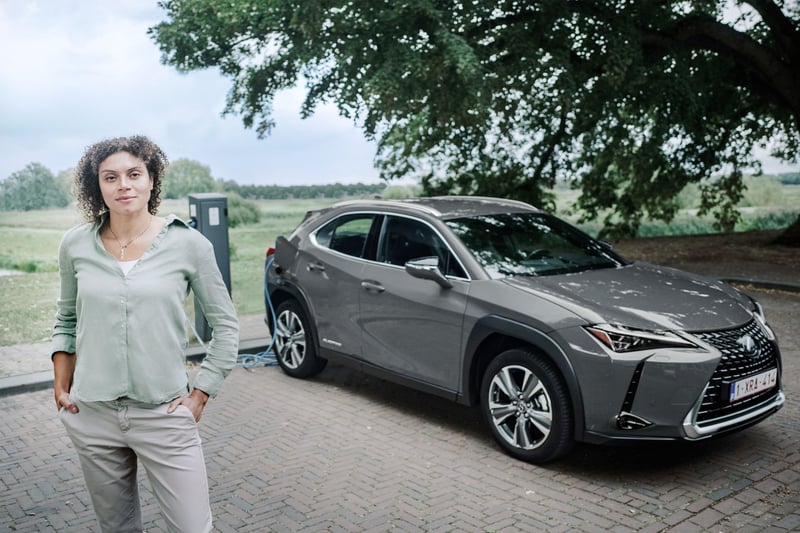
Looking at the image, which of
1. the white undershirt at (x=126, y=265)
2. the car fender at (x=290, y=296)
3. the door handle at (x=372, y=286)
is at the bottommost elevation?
the car fender at (x=290, y=296)

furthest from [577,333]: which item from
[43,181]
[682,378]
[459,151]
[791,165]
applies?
[791,165]

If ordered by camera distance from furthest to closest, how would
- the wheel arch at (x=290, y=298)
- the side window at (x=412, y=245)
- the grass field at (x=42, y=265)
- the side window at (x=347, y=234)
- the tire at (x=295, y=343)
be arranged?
the grass field at (x=42, y=265) < the tire at (x=295, y=343) < the wheel arch at (x=290, y=298) < the side window at (x=347, y=234) < the side window at (x=412, y=245)

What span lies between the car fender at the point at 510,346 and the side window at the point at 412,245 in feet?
1.90

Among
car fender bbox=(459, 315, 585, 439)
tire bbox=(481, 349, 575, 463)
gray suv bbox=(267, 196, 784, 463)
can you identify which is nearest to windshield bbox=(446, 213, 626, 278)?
gray suv bbox=(267, 196, 784, 463)

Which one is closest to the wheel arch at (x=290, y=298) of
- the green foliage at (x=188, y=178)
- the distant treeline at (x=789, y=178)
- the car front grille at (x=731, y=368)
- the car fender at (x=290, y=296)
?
the car fender at (x=290, y=296)

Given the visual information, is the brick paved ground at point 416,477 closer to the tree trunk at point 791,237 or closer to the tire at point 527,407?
the tire at point 527,407

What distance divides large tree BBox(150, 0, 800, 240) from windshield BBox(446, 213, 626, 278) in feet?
15.4

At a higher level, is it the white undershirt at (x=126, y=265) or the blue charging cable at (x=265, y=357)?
the white undershirt at (x=126, y=265)

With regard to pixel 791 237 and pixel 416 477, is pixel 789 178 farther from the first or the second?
pixel 416 477

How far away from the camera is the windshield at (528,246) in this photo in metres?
5.83

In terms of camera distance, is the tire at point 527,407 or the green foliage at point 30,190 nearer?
the tire at point 527,407

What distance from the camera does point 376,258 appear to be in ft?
21.6

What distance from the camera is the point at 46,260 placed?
1164 centimetres

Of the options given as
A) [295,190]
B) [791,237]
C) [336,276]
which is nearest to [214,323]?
[336,276]
